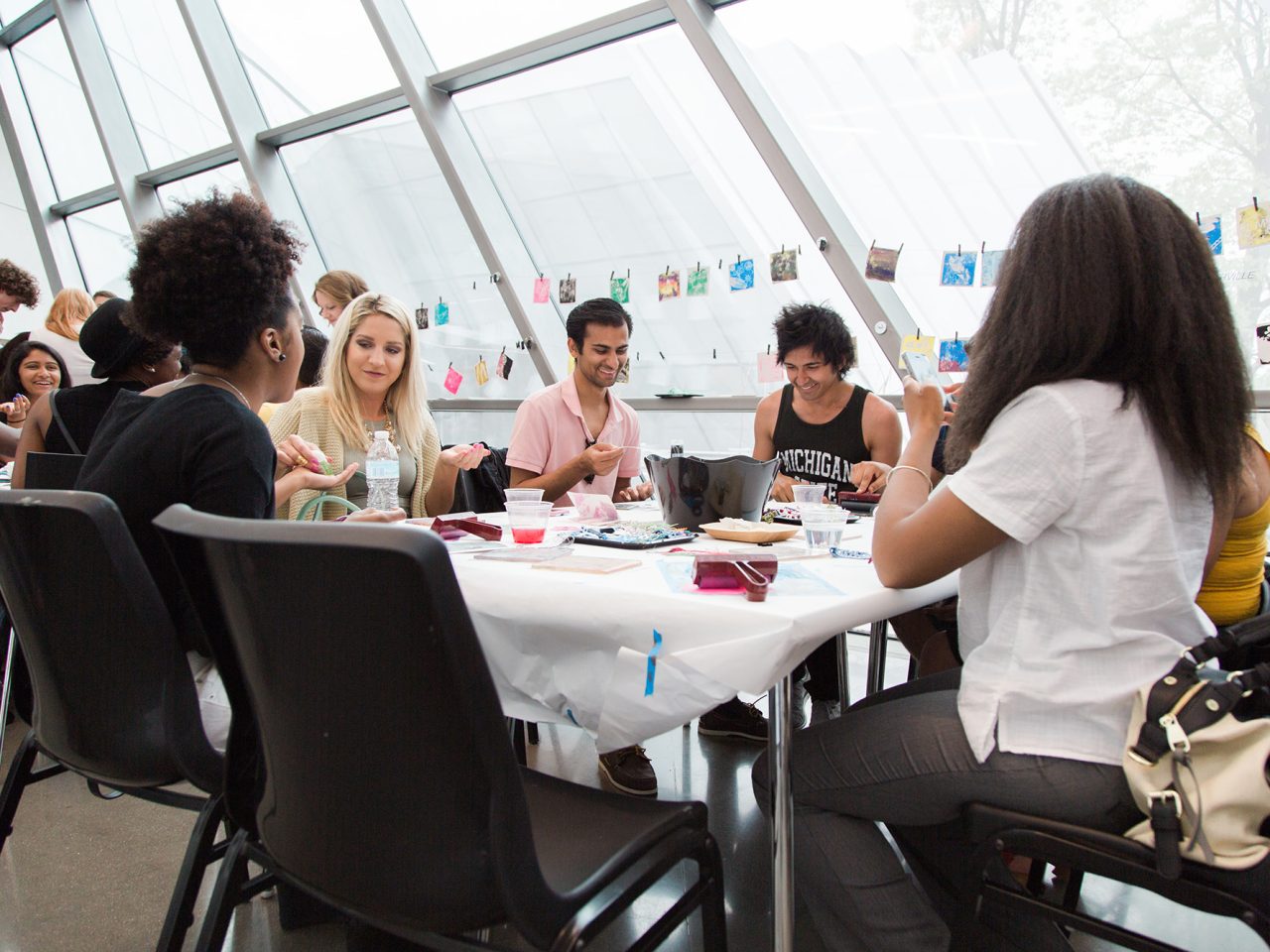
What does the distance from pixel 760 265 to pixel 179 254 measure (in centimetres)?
298

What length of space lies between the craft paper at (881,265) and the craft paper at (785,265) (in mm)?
382

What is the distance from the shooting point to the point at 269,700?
2.77 ft

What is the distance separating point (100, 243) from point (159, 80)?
1.67m

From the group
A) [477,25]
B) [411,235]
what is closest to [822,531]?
[477,25]

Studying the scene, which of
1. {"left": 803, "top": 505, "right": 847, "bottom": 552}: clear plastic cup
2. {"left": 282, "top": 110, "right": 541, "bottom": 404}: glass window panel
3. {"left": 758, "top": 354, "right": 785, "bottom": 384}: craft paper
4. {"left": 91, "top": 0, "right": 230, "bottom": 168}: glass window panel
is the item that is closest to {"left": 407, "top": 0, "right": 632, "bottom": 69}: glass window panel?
{"left": 282, "top": 110, "right": 541, "bottom": 404}: glass window panel

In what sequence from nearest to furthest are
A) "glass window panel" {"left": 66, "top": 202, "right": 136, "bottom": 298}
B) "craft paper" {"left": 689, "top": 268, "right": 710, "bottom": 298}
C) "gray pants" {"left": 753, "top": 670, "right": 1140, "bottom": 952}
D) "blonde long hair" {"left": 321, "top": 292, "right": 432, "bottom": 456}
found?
"gray pants" {"left": 753, "top": 670, "right": 1140, "bottom": 952}, "blonde long hair" {"left": 321, "top": 292, "right": 432, "bottom": 456}, "craft paper" {"left": 689, "top": 268, "right": 710, "bottom": 298}, "glass window panel" {"left": 66, "top": 202, "right": 136, "bottom": 298}

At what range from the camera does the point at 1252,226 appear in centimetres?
283

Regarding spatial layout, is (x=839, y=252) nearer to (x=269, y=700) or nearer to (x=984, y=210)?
(x=984, y=210)

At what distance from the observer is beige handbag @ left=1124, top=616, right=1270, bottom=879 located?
0.87m

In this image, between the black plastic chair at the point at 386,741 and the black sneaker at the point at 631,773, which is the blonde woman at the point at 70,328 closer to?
the black sneaker at the point at 631,773

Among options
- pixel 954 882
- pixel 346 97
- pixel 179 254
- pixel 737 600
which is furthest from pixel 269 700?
pixel 346 97

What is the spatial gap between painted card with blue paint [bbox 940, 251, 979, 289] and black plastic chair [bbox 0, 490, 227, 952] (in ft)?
10.3

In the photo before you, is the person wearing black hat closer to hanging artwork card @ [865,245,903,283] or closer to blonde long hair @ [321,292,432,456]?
blonde long hair @ [321,292,432,456]

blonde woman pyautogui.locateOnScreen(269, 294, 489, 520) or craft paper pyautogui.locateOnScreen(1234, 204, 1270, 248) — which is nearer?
blonde woman pyautogui.locateOnScreen(269, 294, 489, 520)
